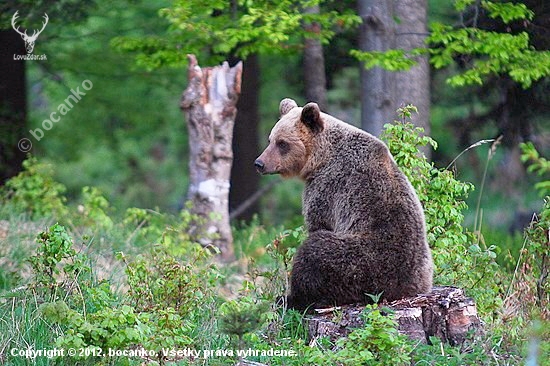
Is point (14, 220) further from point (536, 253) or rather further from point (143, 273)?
point (536, 253)

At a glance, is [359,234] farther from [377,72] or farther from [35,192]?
[35,192]

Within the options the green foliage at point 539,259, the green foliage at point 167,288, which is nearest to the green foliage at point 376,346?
the green foliage at point 167,288

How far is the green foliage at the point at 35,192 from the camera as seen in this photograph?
11.1 meters

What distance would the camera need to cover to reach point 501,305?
21.9 feet

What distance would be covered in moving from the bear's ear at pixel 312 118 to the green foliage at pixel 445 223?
823 millimetres

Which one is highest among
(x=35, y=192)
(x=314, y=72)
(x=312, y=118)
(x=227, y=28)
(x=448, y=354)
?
(x=227, y=28)

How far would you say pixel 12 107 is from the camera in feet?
44.9

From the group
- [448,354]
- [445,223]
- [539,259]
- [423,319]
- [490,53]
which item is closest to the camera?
[448,354]

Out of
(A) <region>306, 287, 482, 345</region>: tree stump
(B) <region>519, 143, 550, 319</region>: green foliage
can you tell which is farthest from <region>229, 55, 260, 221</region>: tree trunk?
(A) <region>306, 287, 482, 345</region>: tree stump

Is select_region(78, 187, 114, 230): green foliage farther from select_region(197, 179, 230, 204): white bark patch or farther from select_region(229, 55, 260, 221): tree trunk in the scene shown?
select_region(229, 55, 260, 221): tree trunk

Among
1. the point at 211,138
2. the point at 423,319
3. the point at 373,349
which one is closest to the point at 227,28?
the point at 211,138

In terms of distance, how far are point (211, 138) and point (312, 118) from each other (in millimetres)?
3672

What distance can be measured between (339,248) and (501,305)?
143 centimetres

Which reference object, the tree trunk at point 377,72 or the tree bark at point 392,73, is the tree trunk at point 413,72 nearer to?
the tree bark at point 392,73
